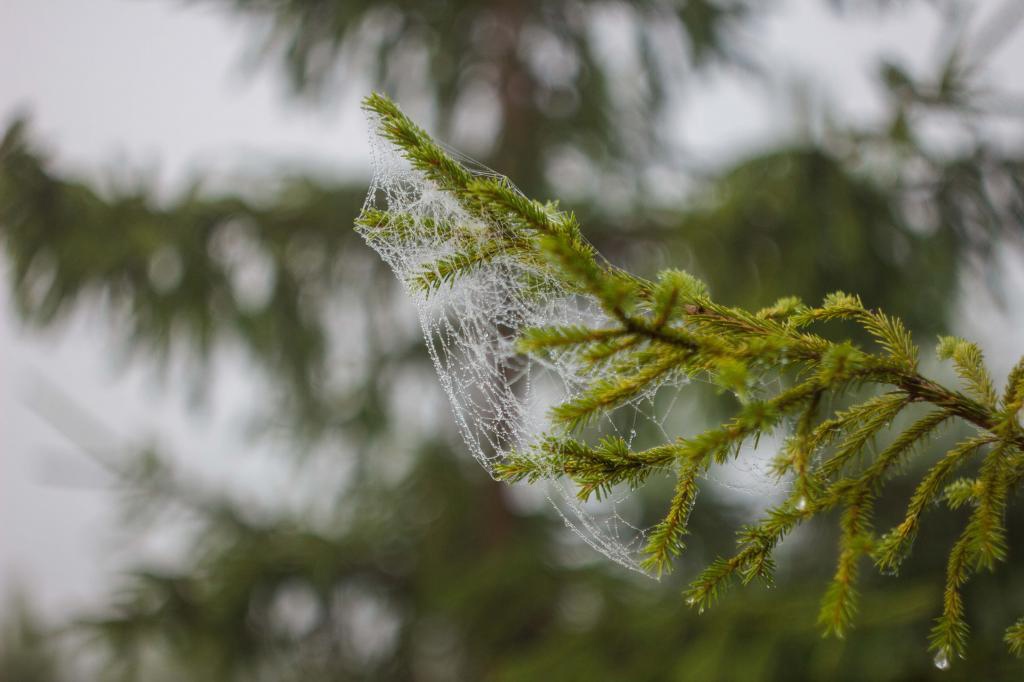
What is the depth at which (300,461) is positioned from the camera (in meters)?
5.21

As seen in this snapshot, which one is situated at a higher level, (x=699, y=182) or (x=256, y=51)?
(x=699, y=182)

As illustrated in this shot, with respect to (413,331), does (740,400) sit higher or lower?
lower

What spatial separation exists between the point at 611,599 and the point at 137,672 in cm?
249

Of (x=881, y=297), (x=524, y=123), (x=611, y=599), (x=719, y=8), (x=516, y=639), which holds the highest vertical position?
(x=719, y=8)

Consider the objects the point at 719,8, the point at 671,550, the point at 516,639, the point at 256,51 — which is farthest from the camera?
the point at 256,51

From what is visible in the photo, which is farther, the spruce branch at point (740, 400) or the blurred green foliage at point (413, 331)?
the blurred green foliage at point (413, 331)

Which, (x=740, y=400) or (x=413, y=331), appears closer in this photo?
(x=740, y=400)

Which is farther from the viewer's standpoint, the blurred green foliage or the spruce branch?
the blurred green foliage

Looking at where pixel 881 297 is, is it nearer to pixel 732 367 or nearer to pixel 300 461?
pixel 732 367

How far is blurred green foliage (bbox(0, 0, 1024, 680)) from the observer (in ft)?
10.3

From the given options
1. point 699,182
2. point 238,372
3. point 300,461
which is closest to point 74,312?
point 238,372

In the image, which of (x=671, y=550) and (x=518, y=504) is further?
(x=518, y=504)

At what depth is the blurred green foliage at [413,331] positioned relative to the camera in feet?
10.3

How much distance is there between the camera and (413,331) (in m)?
4.73
